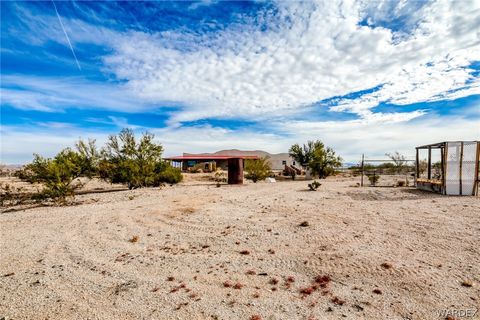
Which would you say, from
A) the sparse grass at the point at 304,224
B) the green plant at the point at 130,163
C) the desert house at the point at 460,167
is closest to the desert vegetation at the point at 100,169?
the green plant at the point at 130,163

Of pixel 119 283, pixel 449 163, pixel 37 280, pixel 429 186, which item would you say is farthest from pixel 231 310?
pixel 429 186

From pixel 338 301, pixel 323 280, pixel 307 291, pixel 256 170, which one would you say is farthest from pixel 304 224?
pixel 256 170

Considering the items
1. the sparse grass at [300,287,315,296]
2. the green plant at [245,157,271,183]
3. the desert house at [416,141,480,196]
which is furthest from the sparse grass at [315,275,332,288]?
the green plant at [245,157,271,183]

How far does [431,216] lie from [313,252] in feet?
17.1

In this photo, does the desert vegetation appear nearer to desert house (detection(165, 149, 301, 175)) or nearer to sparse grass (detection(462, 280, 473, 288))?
desert house (detection(165, 149, 301, 175))

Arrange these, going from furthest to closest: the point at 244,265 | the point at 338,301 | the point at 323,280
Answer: the point at 244,265, the point at 323,280, the point at 338,301

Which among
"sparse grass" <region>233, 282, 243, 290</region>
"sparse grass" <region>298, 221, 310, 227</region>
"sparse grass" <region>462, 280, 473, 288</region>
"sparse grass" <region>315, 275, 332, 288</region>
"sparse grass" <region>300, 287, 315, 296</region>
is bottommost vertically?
"sparse grass" <region>233, 282, 243, 290</region>

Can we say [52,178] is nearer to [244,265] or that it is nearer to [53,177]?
[53,177]

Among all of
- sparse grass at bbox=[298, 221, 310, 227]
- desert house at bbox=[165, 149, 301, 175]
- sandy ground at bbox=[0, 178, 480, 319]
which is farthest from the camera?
desert house at bbox=[165, 149, 301, 175]

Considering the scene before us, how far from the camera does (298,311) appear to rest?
3580 millimetres

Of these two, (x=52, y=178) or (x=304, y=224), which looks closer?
(x=304, y=224)

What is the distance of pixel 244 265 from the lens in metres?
5.05

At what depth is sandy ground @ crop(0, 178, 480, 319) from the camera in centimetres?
371

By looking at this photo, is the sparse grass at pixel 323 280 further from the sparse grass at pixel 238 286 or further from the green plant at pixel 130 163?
the green plant at pixel 130 163
